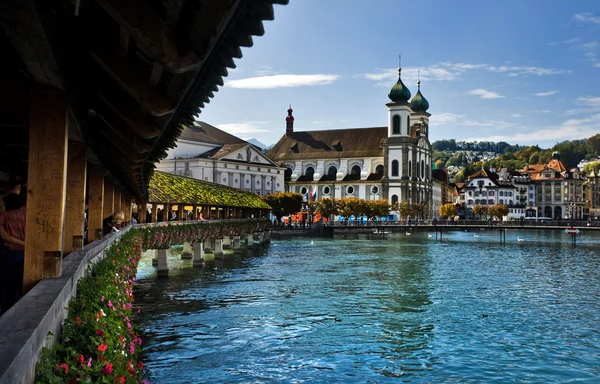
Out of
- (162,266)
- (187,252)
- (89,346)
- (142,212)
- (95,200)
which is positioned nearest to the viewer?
(89,346)

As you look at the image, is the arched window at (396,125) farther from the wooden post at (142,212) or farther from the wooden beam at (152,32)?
the wooden beam at (152,32)

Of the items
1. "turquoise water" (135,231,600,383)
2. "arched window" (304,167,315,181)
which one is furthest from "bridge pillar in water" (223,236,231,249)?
"arched window" (304,167,315,181)

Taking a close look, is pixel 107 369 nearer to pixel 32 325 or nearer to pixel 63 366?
pixel 63 366

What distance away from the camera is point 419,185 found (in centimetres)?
12100

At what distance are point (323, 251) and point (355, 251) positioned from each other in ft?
9.49

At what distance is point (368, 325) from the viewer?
2000cm

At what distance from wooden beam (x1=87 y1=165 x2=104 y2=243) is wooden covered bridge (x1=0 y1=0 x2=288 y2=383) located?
4252mm

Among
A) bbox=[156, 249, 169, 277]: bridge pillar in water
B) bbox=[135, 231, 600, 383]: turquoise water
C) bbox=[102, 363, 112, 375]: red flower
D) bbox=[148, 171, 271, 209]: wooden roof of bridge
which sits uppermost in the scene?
bbox=[148, 171, 271, 209]: wooden roof of bridge

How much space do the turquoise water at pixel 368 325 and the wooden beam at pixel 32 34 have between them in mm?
8899

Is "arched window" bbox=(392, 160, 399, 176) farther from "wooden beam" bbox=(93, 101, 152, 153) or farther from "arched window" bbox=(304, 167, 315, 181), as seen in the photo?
"wooden beam" bbox=(93, 101, 152, 153)

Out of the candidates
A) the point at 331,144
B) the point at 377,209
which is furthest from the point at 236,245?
the point at 331,144

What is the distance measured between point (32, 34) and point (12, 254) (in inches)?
135

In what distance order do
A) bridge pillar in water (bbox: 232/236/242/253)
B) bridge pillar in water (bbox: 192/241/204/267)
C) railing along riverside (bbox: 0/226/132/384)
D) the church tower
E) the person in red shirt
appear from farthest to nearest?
the church tower, bridge pillar in water (bbox: 232/236/242/253), bridge pillar in water (bbox: 192/241/204/267), the person in red shirt, railing along riverside (bbox: 0/226/132/384)

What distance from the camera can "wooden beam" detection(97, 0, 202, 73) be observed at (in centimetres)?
476
